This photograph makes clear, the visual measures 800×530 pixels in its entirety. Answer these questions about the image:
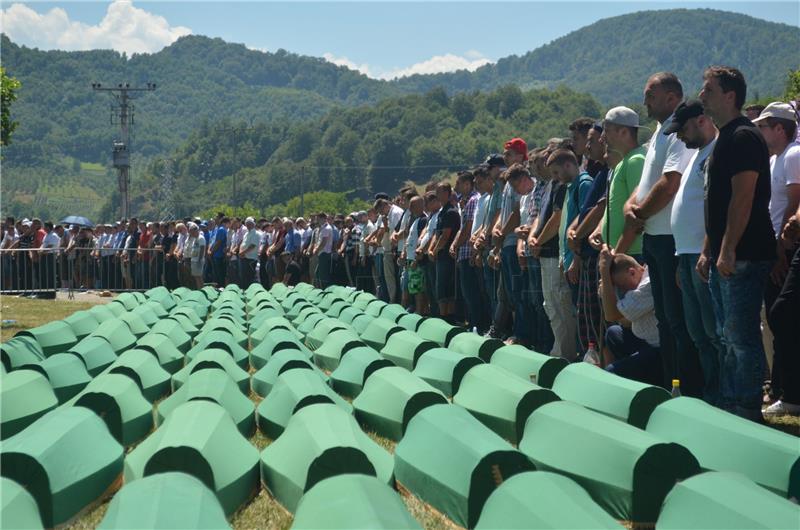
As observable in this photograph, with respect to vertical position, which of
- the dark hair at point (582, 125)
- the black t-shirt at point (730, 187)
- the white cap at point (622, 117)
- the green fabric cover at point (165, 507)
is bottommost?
the green fabric cover at point (165, 507)

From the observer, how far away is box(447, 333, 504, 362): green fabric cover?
7998 mm

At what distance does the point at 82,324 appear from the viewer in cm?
1089

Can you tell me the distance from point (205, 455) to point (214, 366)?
2.63 metres

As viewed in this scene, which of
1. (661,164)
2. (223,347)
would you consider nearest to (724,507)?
(661,164)

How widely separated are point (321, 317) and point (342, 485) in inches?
293

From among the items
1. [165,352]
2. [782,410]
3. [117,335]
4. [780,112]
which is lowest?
[117,335]

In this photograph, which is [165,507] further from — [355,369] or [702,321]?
[702,321]

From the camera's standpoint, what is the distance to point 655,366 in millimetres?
7406

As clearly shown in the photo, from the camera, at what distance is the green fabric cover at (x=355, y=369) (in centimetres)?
687

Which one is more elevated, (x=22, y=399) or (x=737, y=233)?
(x=737, y=233)

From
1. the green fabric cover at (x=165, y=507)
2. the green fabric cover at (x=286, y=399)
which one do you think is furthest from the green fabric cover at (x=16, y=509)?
the green fabric cover at (x=286, y=399)

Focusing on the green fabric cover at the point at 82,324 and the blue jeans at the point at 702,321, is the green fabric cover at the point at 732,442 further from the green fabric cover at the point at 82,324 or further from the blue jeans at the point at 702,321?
the green fabric cover at the point at 82,324

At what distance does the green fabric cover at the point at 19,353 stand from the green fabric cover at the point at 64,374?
0.68m

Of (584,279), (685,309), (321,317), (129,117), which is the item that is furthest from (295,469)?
(129,117)
